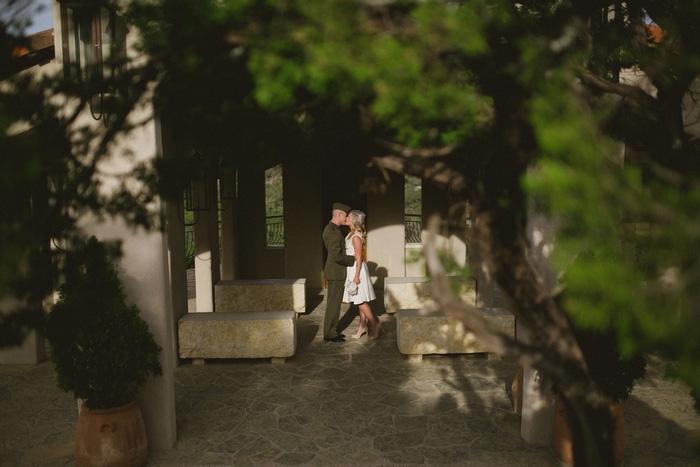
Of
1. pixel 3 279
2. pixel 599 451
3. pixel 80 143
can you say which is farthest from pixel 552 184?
pixel 80 143

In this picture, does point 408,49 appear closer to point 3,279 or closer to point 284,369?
point 3,279

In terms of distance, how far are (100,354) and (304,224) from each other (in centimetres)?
822

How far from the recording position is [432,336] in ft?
25.7

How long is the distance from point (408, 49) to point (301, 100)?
131 cm

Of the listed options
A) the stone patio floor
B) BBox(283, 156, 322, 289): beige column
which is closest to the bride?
the stone patio floor

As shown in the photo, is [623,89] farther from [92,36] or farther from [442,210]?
[442,210]

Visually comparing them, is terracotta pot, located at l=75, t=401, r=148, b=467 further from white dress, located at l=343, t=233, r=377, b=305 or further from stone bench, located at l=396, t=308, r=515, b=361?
white dress, located at l=343, t=233, r=377, b=305

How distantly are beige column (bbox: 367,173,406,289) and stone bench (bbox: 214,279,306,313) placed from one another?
276 cm

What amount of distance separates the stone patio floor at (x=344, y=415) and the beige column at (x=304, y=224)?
4.55 m

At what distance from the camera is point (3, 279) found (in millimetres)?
2381

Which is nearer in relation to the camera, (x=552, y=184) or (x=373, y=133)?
(x=552, y=184)

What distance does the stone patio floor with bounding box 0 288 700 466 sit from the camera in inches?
207

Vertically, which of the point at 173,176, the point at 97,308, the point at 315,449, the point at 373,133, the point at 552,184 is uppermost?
the point at 373,133

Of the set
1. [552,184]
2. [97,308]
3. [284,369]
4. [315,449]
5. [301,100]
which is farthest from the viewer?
[284,369]
